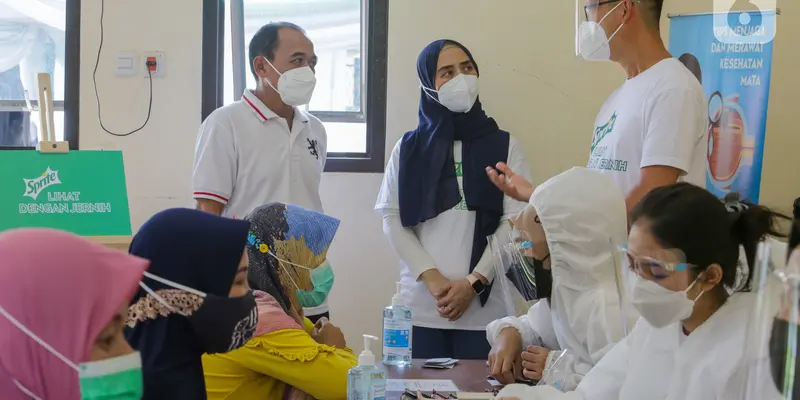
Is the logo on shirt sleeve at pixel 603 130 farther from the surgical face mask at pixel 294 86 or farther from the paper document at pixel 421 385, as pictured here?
the surgical face mask at pixel 294 86

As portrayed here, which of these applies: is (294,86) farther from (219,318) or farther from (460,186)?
(219,318)

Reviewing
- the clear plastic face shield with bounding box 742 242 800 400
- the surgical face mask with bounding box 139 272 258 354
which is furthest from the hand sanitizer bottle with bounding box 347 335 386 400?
the clear plastic face shield with bounding box 742 242 800 400

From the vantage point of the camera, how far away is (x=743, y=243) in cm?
127

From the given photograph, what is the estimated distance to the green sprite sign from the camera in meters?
3.04

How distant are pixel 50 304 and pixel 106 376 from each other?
0.49 feet

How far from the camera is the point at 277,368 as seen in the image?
1657 mm

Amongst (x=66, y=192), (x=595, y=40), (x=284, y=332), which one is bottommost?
(x=284, y=332)

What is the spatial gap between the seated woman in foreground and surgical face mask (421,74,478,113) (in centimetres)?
95

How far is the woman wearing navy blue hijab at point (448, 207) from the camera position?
2635mm

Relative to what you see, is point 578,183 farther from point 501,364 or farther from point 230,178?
point 230,178

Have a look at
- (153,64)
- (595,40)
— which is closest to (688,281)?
(595,40)

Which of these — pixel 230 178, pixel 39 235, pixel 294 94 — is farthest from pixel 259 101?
pixel 39 235

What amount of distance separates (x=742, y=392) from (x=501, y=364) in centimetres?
108

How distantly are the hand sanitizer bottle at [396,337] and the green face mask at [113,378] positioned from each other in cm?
98
